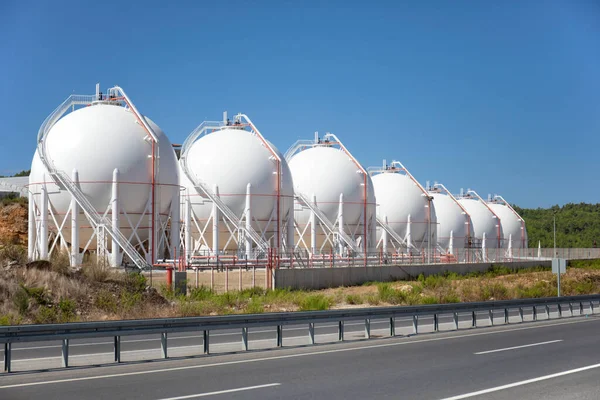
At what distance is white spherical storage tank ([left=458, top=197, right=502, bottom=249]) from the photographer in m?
76.4

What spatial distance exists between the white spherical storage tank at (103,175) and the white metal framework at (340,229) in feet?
44.8

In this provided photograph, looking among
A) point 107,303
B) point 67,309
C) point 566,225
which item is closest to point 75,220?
point 107,303

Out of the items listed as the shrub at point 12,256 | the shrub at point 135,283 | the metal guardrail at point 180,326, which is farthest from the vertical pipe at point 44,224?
the metal guardrail at point 180,326

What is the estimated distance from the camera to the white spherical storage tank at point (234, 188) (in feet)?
140

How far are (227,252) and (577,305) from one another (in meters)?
21.1

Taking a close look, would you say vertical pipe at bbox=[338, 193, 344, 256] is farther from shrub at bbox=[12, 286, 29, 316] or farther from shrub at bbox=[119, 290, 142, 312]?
shrub at bbox=[12, 286, 29, 316]

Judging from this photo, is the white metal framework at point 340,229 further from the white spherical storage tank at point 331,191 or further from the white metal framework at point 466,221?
the white metal framework at point 466,221

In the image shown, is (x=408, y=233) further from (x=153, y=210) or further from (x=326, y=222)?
(x=153, y=210)

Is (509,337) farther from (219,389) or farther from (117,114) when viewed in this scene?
(117,114)

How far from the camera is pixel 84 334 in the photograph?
488 inches

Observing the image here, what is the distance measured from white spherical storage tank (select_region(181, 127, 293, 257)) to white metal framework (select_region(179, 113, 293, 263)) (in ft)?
0.18

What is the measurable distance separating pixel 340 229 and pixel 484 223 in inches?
1261

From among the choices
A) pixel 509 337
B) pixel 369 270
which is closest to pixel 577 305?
pixel 509 337

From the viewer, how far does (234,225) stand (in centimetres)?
4231
